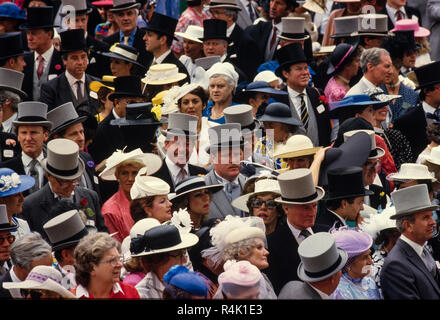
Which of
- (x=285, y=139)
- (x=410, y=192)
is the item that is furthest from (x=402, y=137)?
(x=410, y=192)

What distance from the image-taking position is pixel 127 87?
1005cm

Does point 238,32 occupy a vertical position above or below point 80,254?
below

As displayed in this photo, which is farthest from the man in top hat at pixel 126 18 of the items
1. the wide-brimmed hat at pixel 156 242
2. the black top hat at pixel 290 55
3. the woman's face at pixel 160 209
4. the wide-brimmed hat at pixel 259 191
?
the wide-brimmed hat at pixel 156 242

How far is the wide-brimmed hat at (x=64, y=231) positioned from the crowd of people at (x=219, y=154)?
1cm

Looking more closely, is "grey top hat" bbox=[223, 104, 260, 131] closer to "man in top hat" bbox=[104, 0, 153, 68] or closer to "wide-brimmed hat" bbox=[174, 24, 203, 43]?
"wide-brimmed hat" bbox=[174, 24, 203, 43]

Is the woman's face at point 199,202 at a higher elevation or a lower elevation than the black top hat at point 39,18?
lower

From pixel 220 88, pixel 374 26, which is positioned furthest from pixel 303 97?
pixel 374 26

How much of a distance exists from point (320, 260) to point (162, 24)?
5.51m

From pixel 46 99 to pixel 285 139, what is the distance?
8.68 ft

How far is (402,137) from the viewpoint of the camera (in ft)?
33.0

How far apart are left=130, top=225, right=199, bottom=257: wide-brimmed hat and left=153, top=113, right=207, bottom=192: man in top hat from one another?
1767mm

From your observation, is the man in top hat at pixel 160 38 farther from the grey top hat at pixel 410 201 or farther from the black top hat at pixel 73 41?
the grey top hat at pixel 410 201

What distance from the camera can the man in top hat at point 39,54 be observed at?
11.2m
